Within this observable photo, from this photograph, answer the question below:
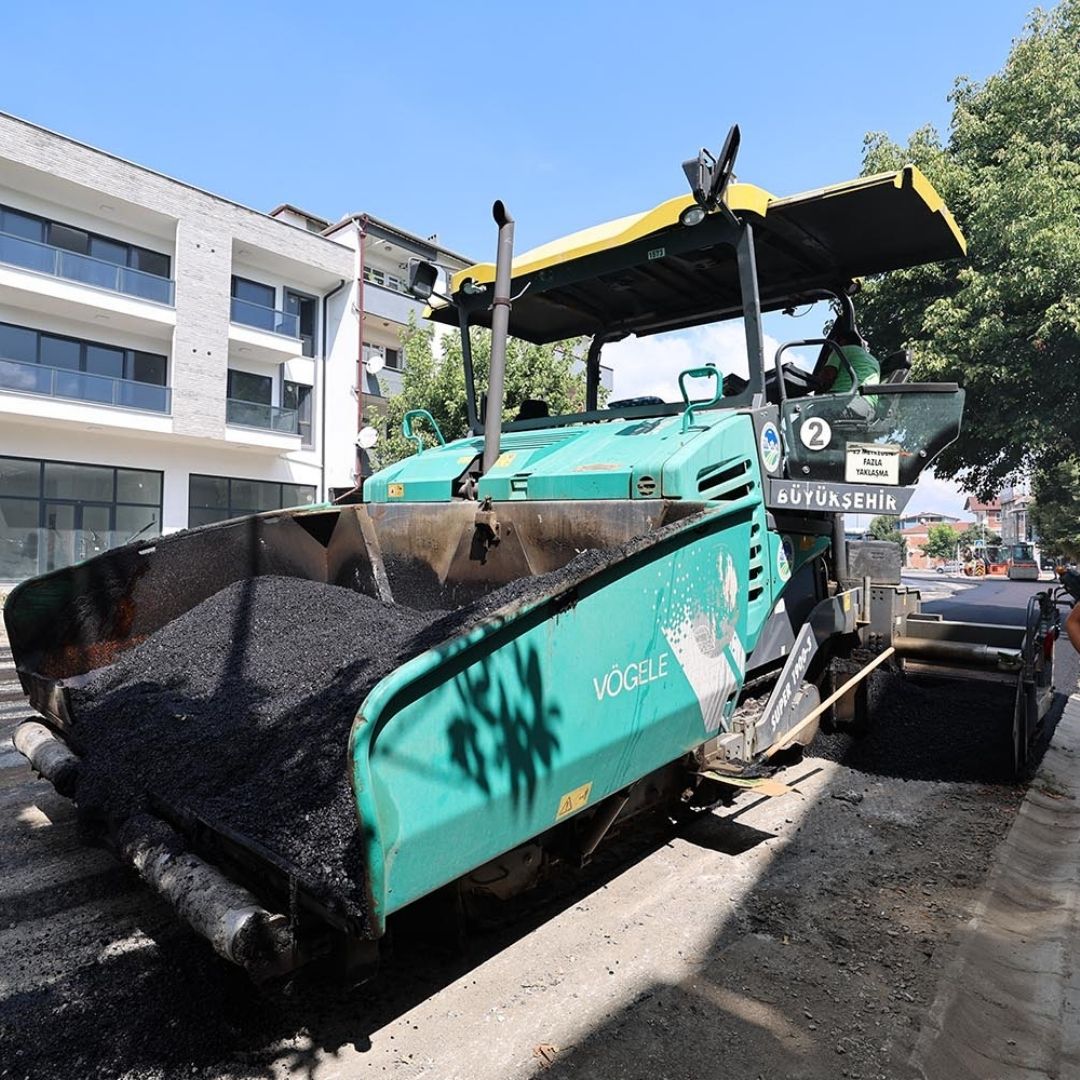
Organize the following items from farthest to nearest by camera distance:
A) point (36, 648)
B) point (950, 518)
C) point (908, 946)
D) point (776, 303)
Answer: point (950, 518), point (776, 303), point (36, 648), point (908, 946)

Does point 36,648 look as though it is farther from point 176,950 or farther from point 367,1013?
point 367,1013

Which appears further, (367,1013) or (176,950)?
(176,950)

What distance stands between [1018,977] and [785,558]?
6.37 feet

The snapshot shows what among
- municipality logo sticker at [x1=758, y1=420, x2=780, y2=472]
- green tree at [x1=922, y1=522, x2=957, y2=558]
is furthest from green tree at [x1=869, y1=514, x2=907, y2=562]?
green tree at [x1=922, y1=522, x2=957, y2=558]

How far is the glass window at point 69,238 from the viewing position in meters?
18.2

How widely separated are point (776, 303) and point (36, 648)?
4554 mm

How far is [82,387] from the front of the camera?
1761 cm

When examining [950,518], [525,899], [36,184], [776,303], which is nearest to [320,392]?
[36,184]

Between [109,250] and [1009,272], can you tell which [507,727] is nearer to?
[1009,272]

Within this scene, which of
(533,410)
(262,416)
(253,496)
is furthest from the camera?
(253,496)

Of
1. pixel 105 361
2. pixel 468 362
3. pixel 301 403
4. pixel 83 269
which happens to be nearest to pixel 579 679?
pixel 468 362

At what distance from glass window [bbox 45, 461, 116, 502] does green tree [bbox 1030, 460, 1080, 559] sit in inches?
750

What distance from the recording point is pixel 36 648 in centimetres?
382

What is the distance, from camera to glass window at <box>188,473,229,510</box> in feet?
66.7
